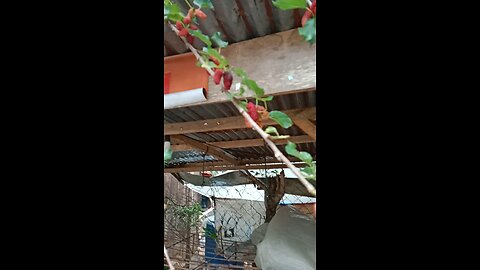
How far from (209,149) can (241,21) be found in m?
1.72

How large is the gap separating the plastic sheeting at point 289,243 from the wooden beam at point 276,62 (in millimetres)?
406

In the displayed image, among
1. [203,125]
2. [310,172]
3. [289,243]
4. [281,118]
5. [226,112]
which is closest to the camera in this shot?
[310,172]

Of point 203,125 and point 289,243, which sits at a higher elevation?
point 203,125

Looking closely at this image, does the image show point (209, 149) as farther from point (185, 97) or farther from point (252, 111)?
point (252, 111)

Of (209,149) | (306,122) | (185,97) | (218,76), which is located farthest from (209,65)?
(209,149)

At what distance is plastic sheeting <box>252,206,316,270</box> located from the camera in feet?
2.99

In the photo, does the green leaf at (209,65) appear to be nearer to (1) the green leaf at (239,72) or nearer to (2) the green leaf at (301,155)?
(1) the green leaf at (239,72)

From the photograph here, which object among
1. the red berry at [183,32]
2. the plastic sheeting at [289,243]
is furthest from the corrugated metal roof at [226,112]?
the red berry at [183,32]

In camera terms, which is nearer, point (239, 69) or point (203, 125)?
point (239, 69)

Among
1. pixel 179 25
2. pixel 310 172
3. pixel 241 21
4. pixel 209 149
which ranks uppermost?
pixel 241 21

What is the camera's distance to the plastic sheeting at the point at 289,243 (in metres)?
0.91

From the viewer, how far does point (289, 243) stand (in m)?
1.11

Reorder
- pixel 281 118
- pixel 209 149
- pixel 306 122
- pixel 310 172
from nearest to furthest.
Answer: pixel 310 172, pixel 281 118, pixel 306 122, pixel 209 149
